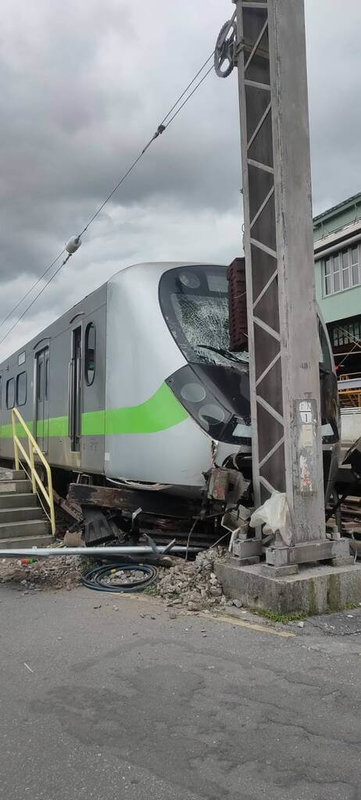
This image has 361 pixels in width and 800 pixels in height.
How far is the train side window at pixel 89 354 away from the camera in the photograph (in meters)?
7.69

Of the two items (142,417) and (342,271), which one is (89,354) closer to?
(142,417)

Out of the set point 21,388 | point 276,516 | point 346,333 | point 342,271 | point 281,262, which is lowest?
point 276,516

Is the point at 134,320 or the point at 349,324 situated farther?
the point at 349,324

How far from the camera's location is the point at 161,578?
6.00 m

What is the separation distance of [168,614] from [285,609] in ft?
3.26

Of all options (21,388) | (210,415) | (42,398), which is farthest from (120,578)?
(21,388)

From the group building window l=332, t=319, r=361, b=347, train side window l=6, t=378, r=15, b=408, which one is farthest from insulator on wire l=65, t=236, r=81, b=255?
building window l=332, t=319, r=361, b=347

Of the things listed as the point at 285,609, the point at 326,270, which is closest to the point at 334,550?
the point at 285,609

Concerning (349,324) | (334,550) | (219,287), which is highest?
(349,324)

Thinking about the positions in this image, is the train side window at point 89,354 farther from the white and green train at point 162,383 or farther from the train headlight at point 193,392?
the train headlight at point 193,392

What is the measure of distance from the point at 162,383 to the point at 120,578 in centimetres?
204

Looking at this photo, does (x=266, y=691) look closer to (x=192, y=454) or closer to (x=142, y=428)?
(x=192, y=454)

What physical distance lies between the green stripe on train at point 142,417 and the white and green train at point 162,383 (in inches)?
0.4

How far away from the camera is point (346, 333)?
3391cm
